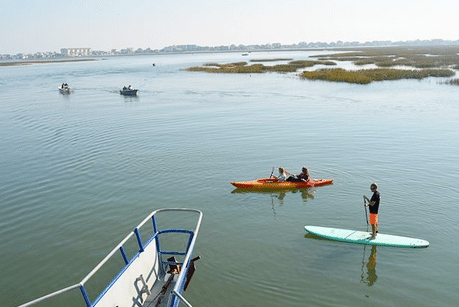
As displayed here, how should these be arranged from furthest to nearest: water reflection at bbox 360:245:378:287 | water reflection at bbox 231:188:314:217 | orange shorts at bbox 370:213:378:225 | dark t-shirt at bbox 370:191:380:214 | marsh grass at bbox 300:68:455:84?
marsh grass at bbox 300:68:455:84
water reflection at bbox 231:188:314:217
orange shorts at bbox 370:213:378:225
dark t-shirt at bbox 370:191:380:214
water reflection at bbox 360:245:378:287

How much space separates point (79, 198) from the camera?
20.2 m

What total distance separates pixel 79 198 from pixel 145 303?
10.9 meters

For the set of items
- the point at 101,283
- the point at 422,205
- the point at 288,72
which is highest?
the point at 288,72

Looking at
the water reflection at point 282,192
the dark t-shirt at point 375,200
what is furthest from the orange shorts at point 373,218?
the water reflection at point 282,192

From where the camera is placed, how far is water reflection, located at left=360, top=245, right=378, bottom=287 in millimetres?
12985

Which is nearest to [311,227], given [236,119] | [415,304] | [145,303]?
[415,304]

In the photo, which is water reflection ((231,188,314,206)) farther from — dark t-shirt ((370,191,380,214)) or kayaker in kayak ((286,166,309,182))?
dark t-shirt ((370,191,380,214))

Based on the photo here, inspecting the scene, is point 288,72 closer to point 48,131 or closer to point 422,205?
point 48,131

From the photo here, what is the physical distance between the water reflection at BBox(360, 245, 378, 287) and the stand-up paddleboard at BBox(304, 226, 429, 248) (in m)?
0.43

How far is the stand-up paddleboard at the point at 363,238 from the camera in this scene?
14.7m

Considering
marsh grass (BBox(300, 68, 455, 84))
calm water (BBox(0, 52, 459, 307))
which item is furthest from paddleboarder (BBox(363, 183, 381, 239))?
marsh grass (BBox(300, 68, 455, 84))

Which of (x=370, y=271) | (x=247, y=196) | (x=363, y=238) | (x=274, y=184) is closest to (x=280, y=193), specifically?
(x=274, y=184)

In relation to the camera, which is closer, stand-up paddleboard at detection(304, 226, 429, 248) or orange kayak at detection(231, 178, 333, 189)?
stand-up paddleboard at detection(304, 226, 429, 248)

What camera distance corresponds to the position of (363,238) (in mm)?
14945
